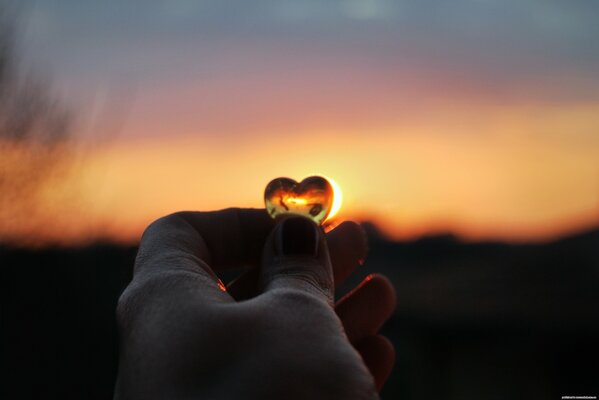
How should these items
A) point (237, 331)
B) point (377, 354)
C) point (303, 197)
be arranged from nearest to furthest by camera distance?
point (237, 331) < point (303, 197) < point (377, 354)

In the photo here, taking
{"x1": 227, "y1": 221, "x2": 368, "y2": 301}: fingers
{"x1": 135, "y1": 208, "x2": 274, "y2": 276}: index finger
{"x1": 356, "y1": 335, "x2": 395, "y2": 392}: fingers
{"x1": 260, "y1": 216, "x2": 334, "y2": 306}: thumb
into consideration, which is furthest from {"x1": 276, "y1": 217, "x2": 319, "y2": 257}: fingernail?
{"x1": 356, "y1": 335, "x2": 395, "y2": 392}: fingers

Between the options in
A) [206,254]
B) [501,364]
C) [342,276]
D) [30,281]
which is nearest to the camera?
[206,254]

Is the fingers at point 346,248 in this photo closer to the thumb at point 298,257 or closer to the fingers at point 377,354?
the fingers at point 377,354

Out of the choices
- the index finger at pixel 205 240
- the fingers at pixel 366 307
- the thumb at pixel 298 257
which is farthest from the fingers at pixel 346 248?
the thumb at pixel 298 257

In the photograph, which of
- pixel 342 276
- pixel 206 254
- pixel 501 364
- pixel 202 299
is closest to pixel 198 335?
pixel 202 299

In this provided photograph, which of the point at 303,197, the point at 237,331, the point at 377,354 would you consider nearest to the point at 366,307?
the point at 377,354

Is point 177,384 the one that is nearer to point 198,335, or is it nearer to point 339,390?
point 198,335

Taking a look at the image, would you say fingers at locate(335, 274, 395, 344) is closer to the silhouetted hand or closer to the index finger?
the index finger

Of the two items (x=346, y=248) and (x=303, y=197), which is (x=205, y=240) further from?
(x=346, y=248)
